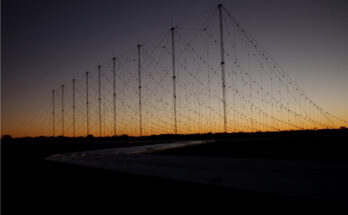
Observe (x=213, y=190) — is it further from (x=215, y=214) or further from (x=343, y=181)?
(x=343, y=181)

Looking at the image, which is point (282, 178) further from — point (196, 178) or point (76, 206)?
point (76, 206)

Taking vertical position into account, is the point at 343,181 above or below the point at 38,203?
above

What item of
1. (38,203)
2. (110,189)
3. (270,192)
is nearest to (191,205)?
(270,192)

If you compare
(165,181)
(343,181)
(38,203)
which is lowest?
(38,203)

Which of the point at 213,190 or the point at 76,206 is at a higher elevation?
the point at 213,190

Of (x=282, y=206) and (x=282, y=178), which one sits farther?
(x=282, y=178)

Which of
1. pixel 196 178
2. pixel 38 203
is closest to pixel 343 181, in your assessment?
pixel 196 178

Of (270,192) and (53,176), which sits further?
(53,176)

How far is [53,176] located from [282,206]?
223 centimetres

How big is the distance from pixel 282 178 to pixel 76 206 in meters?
1.28

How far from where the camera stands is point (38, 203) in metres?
1.55

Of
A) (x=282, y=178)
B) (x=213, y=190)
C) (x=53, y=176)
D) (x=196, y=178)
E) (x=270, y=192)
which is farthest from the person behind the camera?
(x=53, y=176)

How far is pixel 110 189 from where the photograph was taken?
1.59 meters

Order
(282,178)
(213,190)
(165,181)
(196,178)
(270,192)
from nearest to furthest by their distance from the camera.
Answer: (270,192) < (282,178) < (213,190) < (196,178) < (165,181)
